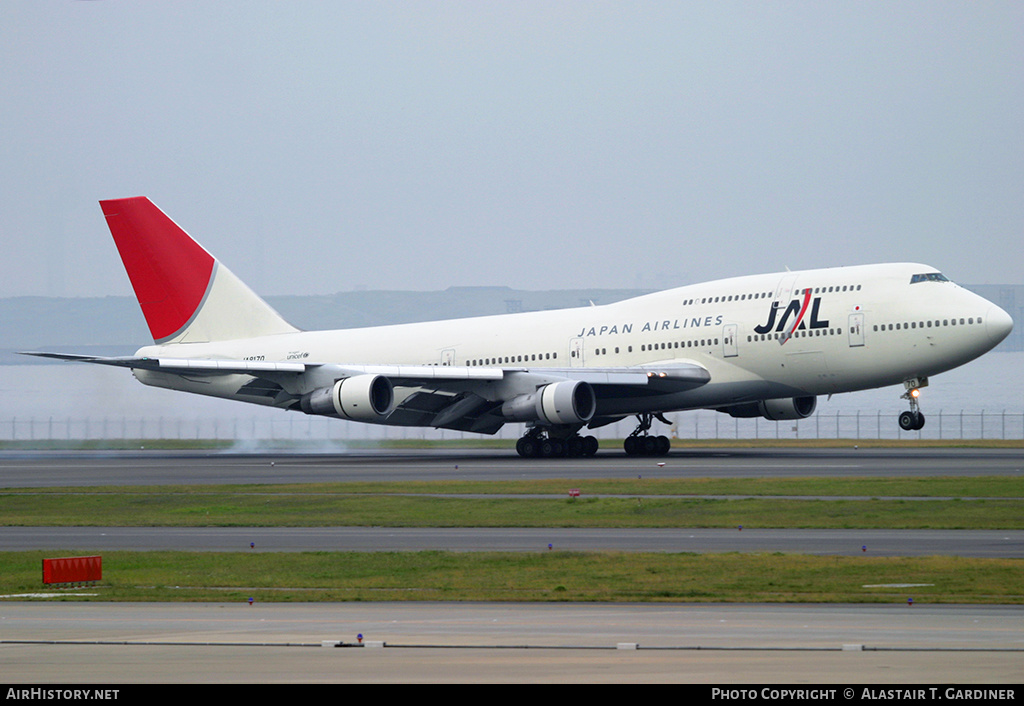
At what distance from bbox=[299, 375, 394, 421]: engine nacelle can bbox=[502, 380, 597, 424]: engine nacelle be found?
479 centimetres

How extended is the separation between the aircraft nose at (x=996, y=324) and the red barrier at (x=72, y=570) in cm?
3256

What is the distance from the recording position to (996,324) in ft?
142

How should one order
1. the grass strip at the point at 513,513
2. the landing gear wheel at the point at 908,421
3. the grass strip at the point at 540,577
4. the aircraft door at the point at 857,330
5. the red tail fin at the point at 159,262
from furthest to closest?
1. the red tail fin at the point at 159,262
2. the aircraft door at the point at 857,330
3. the landing gear wheel at the point at 908,421
4. the grass strip at the point at 513,513
5. the grass strip at the point at 540,577

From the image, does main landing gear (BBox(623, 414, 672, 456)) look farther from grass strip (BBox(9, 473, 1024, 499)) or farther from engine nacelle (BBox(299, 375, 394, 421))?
grass strip (BBox(9, 473, 1024, 499))

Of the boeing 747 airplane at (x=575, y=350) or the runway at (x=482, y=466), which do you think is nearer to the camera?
the runway at (x=482, y=466)

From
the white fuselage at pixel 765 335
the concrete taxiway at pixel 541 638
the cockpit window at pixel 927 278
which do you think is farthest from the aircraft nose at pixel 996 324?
the concrete taxiway at pixel 541 638

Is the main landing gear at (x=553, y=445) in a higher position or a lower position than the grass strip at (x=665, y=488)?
higher

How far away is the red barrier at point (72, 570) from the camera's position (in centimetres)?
1834

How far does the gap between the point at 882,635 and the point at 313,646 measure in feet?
17.9

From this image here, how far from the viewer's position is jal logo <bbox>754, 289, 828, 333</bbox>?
4438 cm

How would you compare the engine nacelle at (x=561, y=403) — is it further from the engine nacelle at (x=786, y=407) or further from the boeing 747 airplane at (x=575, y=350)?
the engine nacelle at (x=786, y=407)

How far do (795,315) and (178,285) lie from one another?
2687 centimetres
